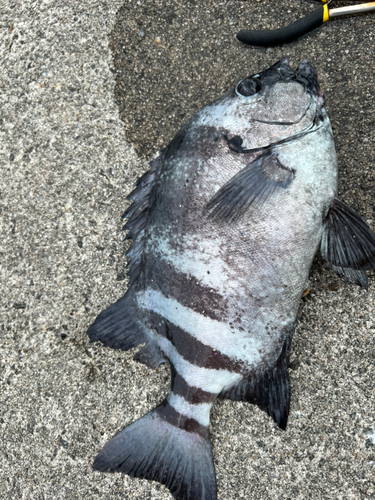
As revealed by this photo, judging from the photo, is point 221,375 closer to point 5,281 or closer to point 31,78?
point 5,281

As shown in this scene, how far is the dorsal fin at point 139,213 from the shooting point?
1.39 metres

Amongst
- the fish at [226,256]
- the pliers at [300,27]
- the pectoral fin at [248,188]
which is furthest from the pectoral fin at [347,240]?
the pliers at [300,27]

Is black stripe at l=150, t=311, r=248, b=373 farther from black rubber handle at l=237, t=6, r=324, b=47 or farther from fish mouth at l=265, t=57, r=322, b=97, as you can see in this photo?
black rubber handle at l=237, t=6, r=324, b=47

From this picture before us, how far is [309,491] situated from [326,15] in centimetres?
200

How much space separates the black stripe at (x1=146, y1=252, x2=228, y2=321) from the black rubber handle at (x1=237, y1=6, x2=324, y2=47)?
1112mm

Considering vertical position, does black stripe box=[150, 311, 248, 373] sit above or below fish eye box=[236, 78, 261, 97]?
below

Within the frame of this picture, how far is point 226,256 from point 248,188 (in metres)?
0.23

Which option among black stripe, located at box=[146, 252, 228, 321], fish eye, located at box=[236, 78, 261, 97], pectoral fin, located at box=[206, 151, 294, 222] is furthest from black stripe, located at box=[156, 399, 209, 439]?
fish eye, located at box=[236, 78, 261, 97]

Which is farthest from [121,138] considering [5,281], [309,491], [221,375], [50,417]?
[309,491]

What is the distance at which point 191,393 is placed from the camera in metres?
1.31

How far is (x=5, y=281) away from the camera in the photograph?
179cm

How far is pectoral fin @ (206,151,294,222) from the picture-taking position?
1.20 m

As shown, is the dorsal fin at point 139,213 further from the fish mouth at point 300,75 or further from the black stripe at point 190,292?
the fish mouth at point 300,75

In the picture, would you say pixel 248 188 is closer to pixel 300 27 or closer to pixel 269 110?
pixel 269 110
